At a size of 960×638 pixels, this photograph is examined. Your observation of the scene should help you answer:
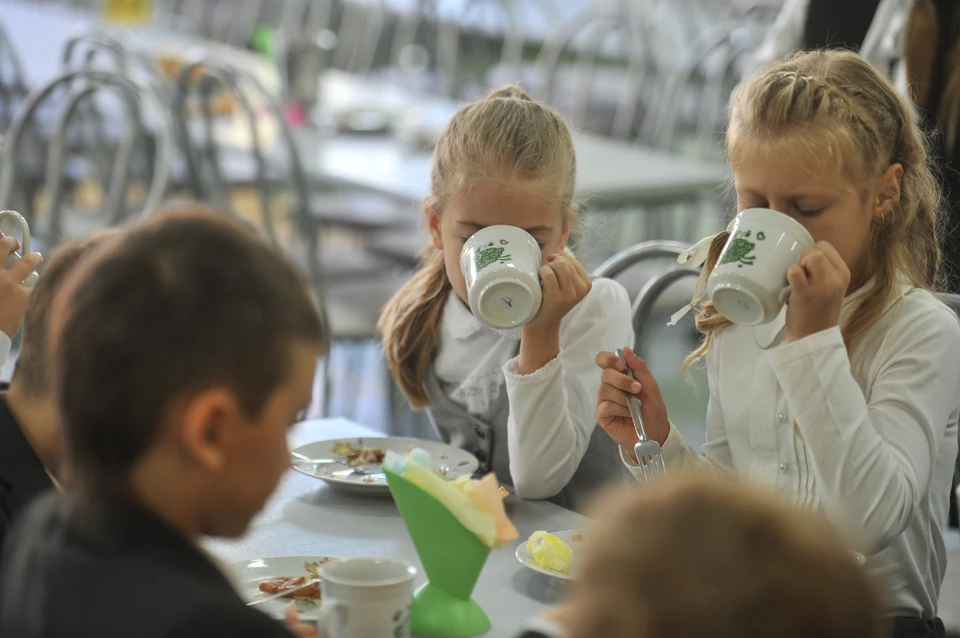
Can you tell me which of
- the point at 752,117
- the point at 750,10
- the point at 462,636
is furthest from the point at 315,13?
the point at 462,636

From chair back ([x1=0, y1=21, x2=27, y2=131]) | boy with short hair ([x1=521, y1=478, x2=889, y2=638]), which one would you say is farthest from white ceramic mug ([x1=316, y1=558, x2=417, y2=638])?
chair back ([x1=0, y1=21, x2=27, y2=131])

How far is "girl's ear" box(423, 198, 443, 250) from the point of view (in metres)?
1.56

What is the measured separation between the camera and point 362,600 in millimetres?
845

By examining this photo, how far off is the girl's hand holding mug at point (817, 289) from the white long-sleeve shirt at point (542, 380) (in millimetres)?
337

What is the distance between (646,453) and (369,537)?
0.30 meters

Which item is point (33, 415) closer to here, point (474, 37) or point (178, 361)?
point (178, 361)

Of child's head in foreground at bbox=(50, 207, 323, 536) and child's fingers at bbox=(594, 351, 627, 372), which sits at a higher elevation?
child's head in foreground at bbox=(50, 207, 323, 536)

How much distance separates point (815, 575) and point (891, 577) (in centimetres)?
78

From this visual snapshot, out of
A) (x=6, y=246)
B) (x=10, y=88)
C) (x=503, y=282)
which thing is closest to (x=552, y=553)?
(x=503, y=282)

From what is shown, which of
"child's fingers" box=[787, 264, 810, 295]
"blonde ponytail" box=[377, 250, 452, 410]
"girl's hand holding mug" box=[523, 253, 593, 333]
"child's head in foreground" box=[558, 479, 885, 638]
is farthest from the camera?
"blonde ponytail" box=[377, 250, 452, 410]

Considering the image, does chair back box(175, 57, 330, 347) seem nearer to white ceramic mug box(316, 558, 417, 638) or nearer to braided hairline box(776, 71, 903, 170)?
braided hairline box(776, 71, 903, 170)

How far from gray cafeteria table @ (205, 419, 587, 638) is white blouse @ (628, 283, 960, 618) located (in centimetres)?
18

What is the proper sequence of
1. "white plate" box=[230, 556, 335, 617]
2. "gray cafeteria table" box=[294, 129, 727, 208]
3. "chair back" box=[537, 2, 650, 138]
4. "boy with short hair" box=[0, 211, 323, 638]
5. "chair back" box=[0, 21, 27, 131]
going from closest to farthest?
"boy with short hair" box=[0, 211, 323, 638] → "white plate" box=[230, 556, 335, 617] → "gray cafeteria table" box=[294, 129, 727, 208] → "chair back" box=[0, 21, 27, 131] → "chair back" box=[537, 2, 650, 138]

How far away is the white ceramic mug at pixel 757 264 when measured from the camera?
1.09 meters
